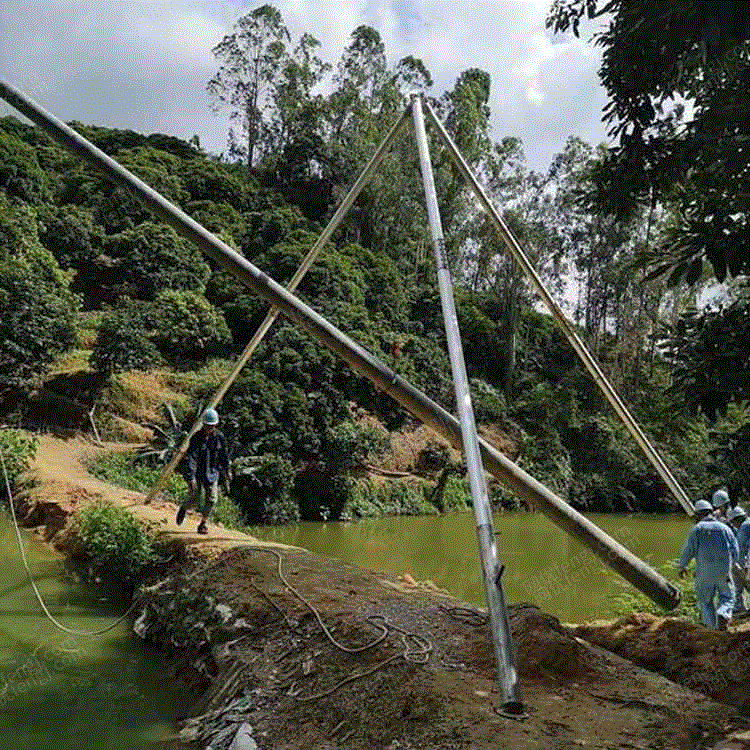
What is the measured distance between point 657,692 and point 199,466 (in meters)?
6.24

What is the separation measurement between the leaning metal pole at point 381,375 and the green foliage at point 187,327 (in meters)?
20.7

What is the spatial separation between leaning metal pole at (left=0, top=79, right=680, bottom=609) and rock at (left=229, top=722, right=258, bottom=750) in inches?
107

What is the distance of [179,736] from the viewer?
527cm

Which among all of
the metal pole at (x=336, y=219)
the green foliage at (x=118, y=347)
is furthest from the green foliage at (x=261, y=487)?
the metal pole at (x=336, y=219)

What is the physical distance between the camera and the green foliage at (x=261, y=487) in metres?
20.1

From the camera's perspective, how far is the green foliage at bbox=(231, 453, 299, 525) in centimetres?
2011

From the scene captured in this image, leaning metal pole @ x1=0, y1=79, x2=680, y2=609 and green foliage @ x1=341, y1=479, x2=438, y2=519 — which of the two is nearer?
leaning metal pole @ x1=0, y1=79, x2=680, y2=609

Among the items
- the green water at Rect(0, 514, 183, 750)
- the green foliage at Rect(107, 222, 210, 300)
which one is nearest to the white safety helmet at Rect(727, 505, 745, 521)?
the green water at Rect(0, 514, 183, 750)

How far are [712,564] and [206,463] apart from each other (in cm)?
597

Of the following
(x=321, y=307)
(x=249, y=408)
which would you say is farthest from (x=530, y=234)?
(x=249, y=408)

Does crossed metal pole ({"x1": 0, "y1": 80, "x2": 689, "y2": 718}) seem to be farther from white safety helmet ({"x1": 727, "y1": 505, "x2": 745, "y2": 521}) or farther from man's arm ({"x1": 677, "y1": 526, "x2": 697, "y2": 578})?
white safety helmet ({"x1": 727, "y1": 505, "x2": 745, "y2": 521})

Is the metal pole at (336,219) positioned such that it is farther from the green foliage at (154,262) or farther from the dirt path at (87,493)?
the green foliage at (154,262)

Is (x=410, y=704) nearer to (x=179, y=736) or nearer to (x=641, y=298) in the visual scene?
(x=179, y=736)

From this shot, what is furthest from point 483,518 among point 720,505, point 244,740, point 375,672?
point 720,505
